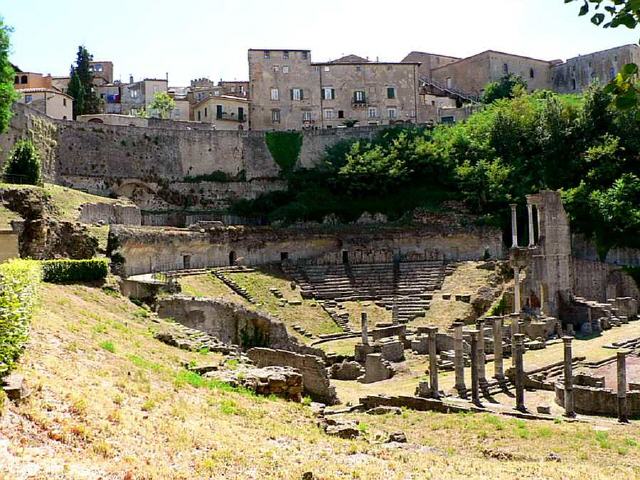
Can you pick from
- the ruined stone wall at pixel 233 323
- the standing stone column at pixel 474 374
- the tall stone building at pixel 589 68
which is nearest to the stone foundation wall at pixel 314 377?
the standing stone column at pixel 474 374

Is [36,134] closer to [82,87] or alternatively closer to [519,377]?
[82,87]

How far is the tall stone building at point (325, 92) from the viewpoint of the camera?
62.5m

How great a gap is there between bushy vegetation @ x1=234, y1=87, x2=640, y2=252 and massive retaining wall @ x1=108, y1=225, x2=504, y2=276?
8.91 feet

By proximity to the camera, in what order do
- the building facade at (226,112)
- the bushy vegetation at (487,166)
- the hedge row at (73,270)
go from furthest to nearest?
the building facade at (226,112) < the bushy vegetation at (487,166) < the hedge row at (73,270)

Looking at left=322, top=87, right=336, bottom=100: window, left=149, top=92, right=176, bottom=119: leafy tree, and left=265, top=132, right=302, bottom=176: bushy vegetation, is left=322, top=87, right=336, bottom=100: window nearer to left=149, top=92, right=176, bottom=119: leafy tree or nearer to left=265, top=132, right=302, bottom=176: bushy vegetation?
left=265, top=132, right=302, bottom=176: bushy vegetation

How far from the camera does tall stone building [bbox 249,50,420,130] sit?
6247 centimetres

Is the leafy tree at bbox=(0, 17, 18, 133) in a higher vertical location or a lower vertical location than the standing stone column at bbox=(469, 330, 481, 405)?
higher

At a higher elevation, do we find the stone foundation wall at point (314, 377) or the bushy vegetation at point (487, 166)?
the bushy vegetation at point (487, 166)

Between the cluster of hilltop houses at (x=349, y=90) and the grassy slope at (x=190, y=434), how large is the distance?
147 ft

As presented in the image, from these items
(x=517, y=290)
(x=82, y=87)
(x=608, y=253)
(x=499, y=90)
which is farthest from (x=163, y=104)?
(x=517, y=290)

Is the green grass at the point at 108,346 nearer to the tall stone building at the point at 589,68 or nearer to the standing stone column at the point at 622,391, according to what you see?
the standing stone column at the point at 622,391

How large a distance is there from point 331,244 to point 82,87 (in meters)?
33.7

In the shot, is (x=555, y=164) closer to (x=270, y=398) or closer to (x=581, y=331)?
(x=581, y=331)

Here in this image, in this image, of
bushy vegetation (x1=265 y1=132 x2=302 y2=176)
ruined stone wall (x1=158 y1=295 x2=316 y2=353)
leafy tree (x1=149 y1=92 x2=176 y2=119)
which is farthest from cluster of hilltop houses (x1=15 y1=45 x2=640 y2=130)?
ruined stone wall (x1=158 y1=295 x2=316 y2=353)
